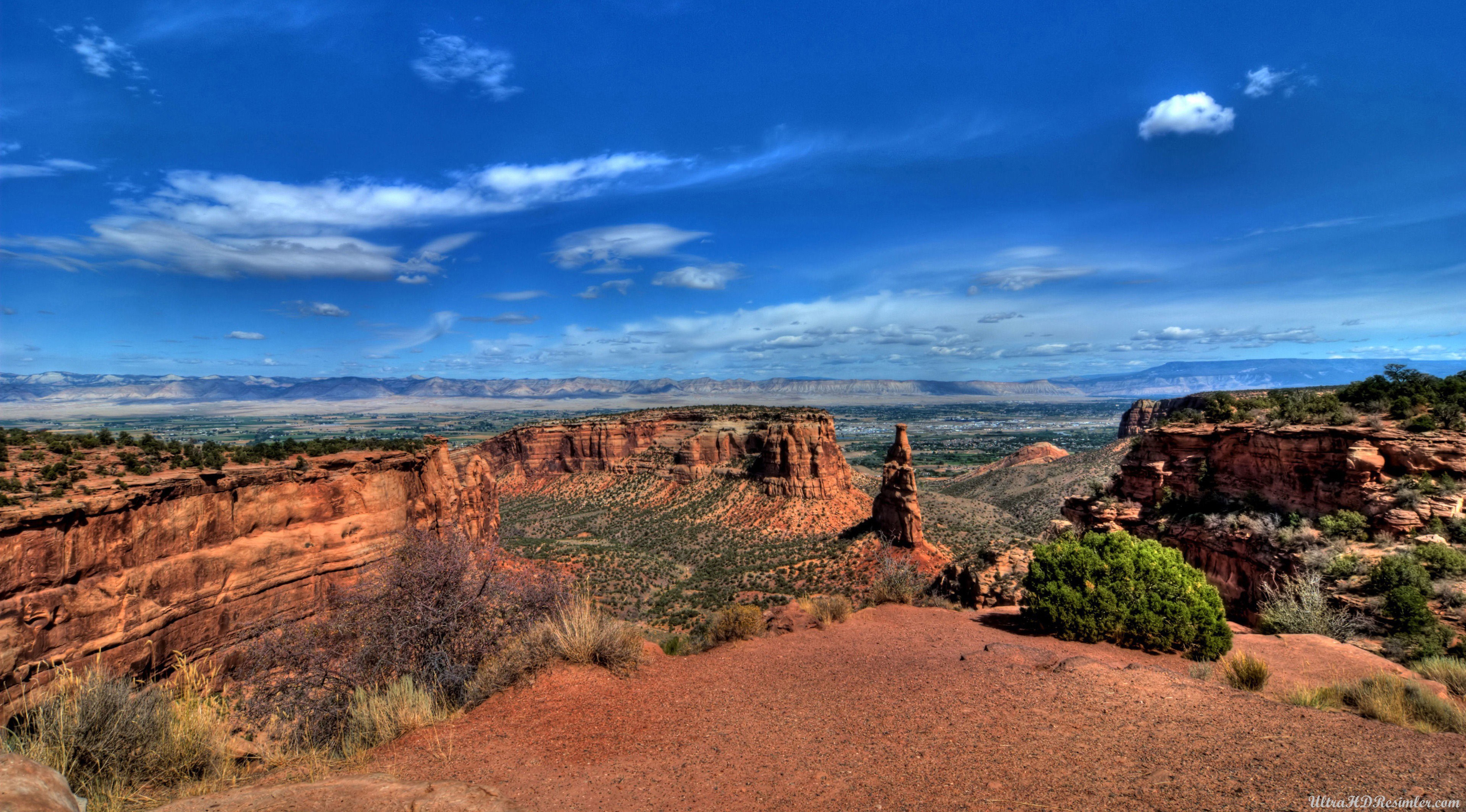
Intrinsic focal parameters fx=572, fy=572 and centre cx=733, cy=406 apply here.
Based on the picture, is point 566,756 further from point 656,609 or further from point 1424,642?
point 656,609

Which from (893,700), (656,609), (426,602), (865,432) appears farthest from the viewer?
(865,432)

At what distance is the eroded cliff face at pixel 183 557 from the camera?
10125 millimetres

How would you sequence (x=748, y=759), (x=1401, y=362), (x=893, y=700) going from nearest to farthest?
(x=748, y=759) < (x=893, y=700) < (x=1401, y=362)

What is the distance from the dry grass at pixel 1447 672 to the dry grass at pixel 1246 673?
8.49ft

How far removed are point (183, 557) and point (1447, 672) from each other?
955 inches

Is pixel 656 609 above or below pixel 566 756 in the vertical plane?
below

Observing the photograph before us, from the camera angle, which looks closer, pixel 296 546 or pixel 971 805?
pixel 971 805

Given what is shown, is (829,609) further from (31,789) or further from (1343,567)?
(1343,567)

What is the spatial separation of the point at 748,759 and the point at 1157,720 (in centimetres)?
534

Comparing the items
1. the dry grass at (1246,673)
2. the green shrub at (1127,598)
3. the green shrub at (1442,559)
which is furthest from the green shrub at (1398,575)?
the dry grass at (1246,673)

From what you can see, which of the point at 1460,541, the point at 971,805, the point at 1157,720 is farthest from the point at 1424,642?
the point at 971,805

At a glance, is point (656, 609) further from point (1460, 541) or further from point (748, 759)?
point (1460, 541)

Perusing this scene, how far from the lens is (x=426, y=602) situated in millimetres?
9812

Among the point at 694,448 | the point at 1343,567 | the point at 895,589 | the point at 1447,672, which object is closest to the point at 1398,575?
the point at 1343,567
